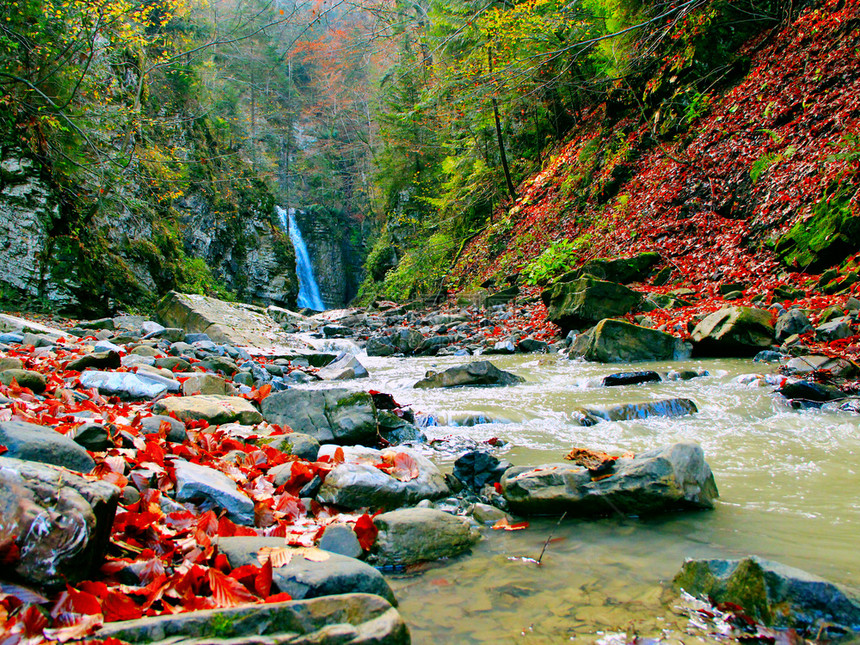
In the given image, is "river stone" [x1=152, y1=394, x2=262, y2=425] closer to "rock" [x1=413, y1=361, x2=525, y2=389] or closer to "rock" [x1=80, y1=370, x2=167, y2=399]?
"rock" [x1=80, y1=370, x2=167, y2=399]

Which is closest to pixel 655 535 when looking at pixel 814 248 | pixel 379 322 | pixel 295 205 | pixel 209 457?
pixel 209 457

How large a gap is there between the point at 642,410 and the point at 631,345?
118 inches

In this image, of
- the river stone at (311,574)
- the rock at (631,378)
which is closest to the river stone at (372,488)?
the river stone at (311,574)

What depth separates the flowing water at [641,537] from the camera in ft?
5.22

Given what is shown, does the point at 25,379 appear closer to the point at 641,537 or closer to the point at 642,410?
the point at 641,537

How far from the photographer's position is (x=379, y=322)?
48.1 ft

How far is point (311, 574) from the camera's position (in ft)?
4.80

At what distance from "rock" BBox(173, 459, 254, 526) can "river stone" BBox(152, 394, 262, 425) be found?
122 cm

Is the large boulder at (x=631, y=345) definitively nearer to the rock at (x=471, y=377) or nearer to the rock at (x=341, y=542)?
the rock at (x=471, y=377)

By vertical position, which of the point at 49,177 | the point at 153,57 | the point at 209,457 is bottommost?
the point at 209,457

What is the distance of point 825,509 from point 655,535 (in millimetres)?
953

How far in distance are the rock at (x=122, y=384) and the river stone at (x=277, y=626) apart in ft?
10.3

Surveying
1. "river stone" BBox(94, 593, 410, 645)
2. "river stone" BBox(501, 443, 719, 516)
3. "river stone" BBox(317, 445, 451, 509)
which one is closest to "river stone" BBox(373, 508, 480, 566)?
"river stone" BBox(317, 445, 451, 509)

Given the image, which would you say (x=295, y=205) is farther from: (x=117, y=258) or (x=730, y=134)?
(x=730, y=134)
